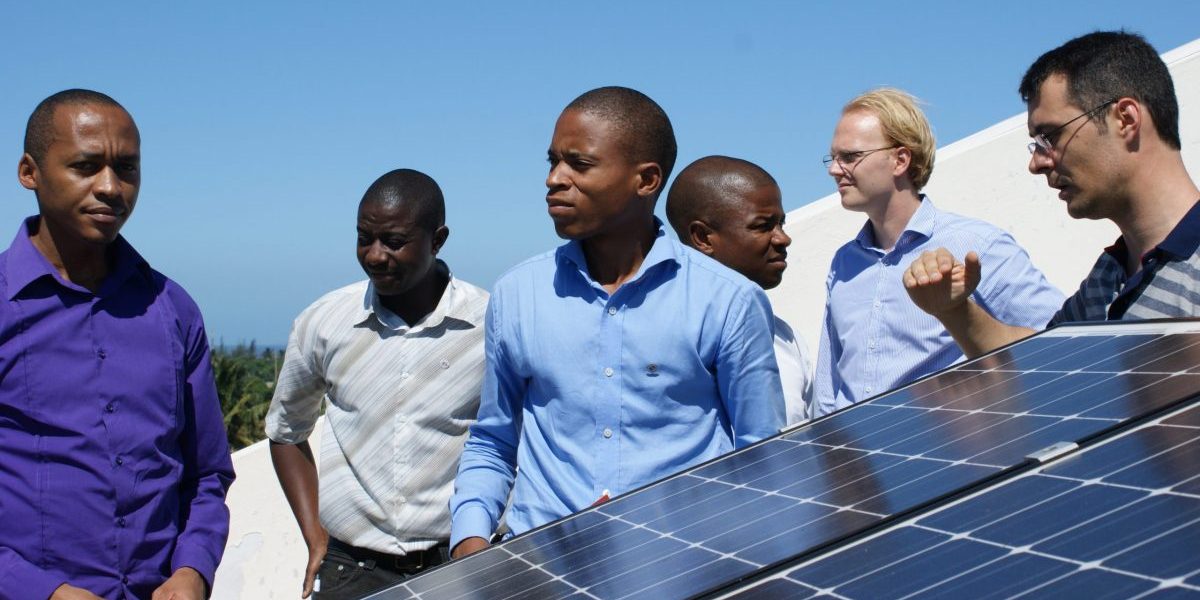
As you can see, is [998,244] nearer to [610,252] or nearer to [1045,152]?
[1045,152]

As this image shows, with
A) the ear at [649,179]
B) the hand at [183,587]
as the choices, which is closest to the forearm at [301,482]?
the hand at [183,587]

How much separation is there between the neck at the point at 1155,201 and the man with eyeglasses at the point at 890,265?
4.23 ft

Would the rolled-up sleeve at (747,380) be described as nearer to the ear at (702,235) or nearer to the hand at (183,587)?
the hand at (183,587)

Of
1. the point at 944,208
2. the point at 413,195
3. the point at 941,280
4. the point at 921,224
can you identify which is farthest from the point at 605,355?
the point at 944,208

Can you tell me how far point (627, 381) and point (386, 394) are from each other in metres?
2.02

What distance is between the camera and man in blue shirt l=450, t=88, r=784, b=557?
3.68 meters

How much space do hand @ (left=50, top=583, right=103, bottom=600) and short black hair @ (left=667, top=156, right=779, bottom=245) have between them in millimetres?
3137

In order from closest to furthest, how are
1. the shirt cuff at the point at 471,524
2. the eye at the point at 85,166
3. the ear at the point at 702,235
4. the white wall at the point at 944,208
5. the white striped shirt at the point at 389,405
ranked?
1. the shirt cuff at the point at 471,524
2. the eye at the point at 85,166
3. the white striped shirt at the point at 389,405
4. the ear at the point at 702,235
5. the white wall at the point at 944,208

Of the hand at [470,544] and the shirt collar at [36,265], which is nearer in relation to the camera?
the hand at [470,544]

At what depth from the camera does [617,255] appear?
12.9ft

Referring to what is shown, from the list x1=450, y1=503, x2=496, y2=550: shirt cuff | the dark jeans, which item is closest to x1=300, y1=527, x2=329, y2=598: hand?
the dark jeans

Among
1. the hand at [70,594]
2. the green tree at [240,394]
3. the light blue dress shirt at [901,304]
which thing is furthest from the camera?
the green tree at [240,394]

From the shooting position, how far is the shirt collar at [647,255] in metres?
3.81

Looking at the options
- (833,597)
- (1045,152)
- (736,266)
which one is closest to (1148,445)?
(833,597)
